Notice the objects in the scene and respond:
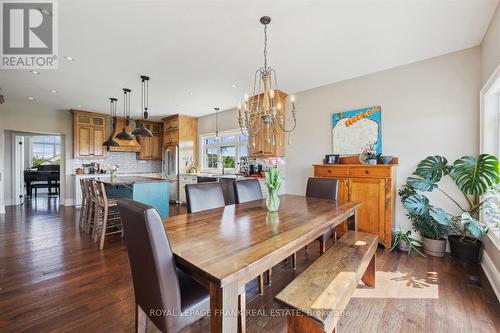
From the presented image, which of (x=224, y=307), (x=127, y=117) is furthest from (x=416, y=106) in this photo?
(x=127, y=117)

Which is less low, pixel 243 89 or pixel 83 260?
pixel 243 89

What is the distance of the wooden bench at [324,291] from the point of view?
1.10 metres

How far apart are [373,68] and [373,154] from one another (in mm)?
1331

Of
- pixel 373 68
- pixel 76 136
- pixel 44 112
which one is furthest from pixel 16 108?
pixel 373 68

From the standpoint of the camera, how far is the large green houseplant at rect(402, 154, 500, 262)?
2.31 m

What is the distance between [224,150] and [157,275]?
537cm

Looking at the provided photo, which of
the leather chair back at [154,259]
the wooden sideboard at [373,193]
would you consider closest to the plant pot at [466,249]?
the wooden sideboard at [373,193]

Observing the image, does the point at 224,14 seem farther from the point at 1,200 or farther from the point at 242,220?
the point at 1,200

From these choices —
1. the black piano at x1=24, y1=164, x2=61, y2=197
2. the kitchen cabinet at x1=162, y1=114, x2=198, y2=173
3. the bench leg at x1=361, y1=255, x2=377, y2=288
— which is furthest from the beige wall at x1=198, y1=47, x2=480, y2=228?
the black piano at x1=24, y1=164, x2=61, y2=197

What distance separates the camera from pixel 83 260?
270 centimetres

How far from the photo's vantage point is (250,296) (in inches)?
79.1

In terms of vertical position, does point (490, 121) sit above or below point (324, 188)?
above

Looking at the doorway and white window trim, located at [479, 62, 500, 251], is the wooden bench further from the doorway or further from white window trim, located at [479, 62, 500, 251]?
the doorway

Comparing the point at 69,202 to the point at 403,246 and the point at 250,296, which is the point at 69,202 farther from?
the point at 403,246
